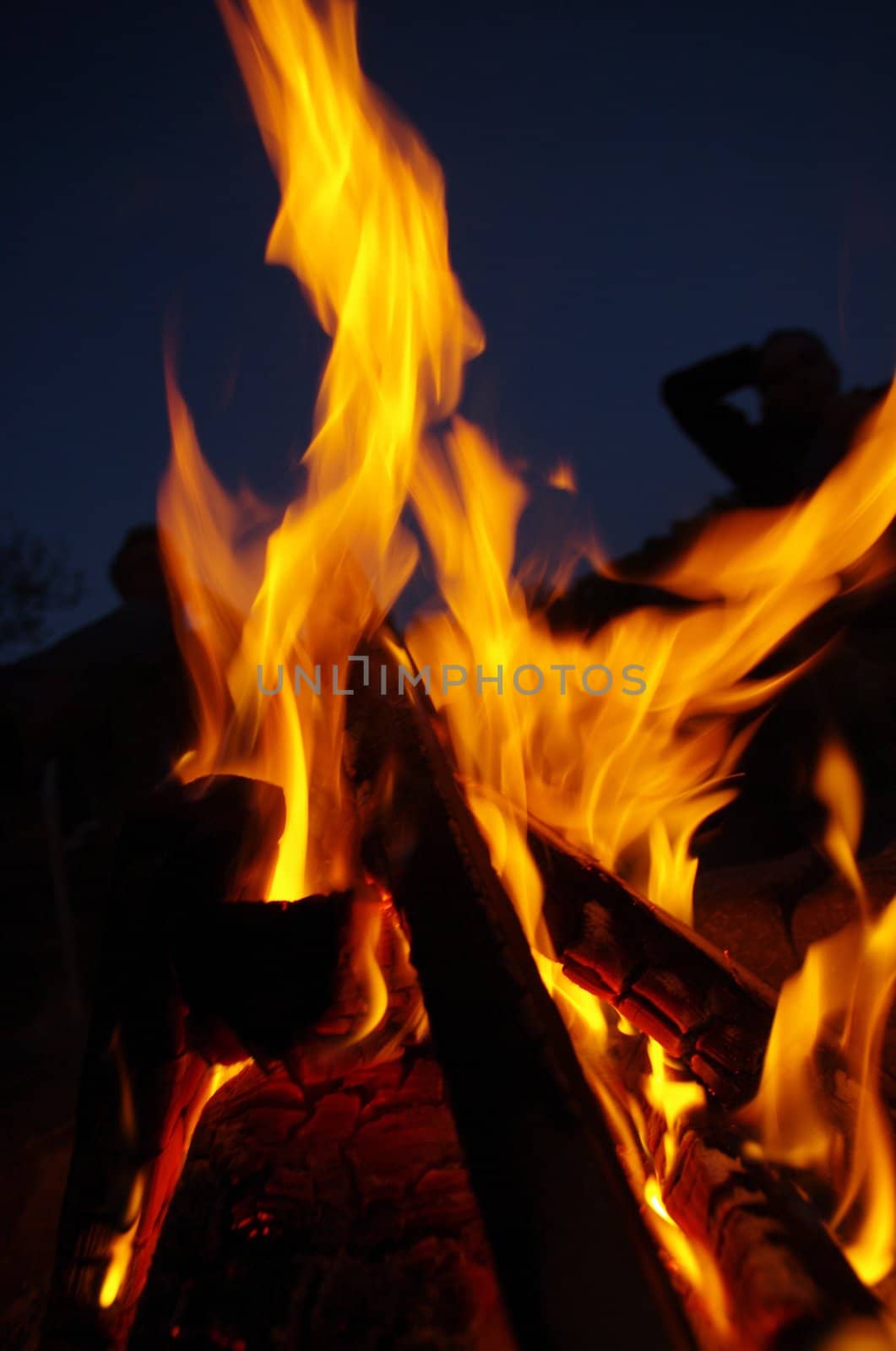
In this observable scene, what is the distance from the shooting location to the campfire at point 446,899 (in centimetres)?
116

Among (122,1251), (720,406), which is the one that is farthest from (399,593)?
(720,406)

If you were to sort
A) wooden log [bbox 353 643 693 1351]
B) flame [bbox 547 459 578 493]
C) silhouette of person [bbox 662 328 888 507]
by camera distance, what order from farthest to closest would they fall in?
silhouette of person [bbox 662 328 888 507] < flame [bbox 547 459 578 493] < wooden log [bbox 353 643 693 1351]

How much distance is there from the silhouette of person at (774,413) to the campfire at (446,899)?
1.36 m

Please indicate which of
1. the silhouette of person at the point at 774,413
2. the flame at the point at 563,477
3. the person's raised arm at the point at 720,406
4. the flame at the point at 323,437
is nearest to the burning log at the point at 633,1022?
the flame at the point at 323,437

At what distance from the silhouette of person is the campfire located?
1.36 meters

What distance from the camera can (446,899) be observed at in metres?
1.38

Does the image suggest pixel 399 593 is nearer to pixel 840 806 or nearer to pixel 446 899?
pixel 446 899

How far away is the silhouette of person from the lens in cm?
462

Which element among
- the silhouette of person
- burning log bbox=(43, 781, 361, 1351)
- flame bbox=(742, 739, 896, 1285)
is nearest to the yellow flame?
burning log bbox=(43, 781, 361, 1351)

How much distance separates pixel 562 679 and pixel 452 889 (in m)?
1.77

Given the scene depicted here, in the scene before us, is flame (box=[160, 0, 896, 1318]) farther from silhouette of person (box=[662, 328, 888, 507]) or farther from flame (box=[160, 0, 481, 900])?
silhouette of person (box=[662, 328, 888, 507])

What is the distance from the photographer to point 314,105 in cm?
294

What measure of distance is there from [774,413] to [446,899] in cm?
529

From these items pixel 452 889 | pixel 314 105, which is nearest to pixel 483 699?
pixel 452 889
